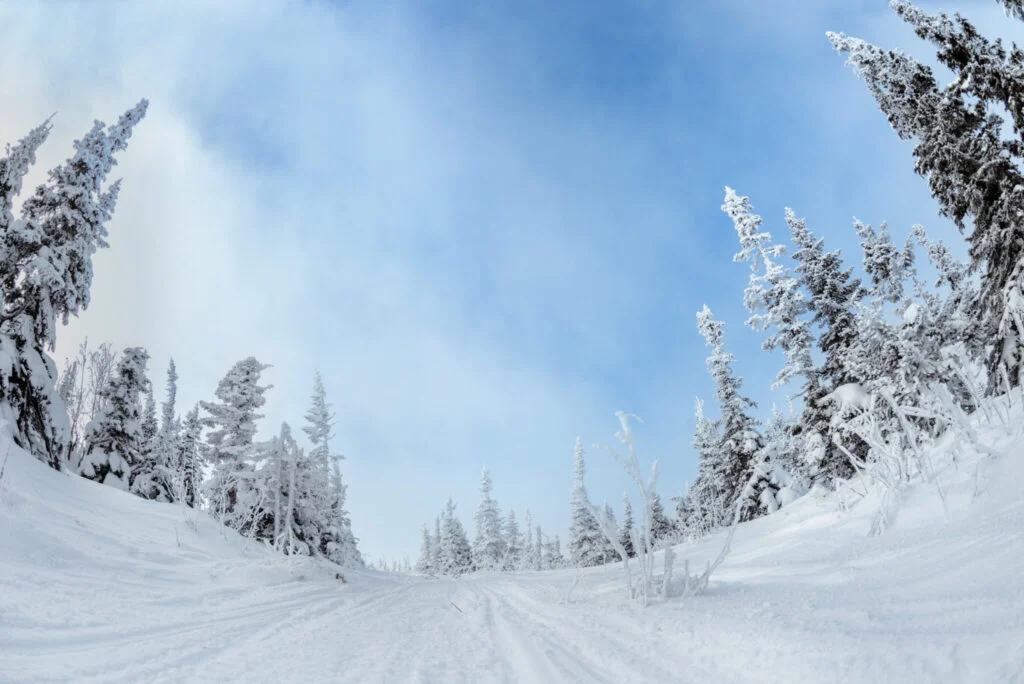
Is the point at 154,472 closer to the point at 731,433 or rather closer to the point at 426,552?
the point at 731,433

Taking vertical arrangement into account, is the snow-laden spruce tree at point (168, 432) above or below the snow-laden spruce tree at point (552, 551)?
above

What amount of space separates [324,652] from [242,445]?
2110 cm

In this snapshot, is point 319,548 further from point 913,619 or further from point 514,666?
point 913,619

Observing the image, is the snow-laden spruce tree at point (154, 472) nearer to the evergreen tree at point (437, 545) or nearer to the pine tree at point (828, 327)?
the pine tree at point (828, 327)

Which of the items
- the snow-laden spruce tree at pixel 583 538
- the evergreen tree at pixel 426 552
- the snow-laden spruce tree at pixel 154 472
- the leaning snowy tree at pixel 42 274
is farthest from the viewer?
the evergreen tree at pixel 426 552

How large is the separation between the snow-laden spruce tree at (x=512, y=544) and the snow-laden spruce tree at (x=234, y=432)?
39030 mm

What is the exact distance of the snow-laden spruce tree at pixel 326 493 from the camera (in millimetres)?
24641

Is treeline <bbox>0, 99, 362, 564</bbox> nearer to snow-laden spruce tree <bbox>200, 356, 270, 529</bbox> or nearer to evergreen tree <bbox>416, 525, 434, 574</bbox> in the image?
snow-laden spruce tree <bbox>200, 356, 270, 529</bbox>

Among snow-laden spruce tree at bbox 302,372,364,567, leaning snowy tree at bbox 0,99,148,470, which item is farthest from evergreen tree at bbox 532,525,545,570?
leaning snowy tree at bbox 0,99,148,470

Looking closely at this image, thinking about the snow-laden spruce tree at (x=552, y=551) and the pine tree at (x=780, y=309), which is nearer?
the pine tree at (x=780, y=309)

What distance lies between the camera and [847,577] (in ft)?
16.3

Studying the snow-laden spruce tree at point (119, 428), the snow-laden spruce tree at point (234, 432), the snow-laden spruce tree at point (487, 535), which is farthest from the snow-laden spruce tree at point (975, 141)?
the snow-laden spruce tree at point (487, 535)

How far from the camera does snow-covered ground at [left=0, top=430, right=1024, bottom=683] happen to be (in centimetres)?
279

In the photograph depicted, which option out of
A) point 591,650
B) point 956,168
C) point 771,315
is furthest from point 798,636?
point 771,315
